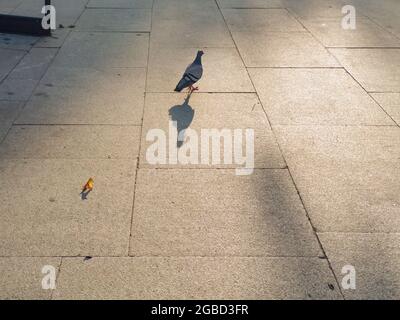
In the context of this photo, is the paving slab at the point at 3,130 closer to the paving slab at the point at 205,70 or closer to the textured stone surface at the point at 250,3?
the paving slab at the point at 205,70

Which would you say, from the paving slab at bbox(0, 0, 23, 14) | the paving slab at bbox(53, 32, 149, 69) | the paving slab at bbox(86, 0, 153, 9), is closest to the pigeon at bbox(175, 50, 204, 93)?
the paving slab at bbox(53, 32, 149, 69)

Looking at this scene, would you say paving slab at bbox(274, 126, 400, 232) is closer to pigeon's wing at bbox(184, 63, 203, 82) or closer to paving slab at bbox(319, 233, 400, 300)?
paving slab at bbox(319, 233, 400, 300)

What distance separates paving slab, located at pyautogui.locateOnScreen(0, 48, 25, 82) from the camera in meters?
5.82

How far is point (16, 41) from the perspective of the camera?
7016 millimetres

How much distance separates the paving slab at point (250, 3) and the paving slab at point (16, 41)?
455 centimetres

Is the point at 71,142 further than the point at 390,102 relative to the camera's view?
No

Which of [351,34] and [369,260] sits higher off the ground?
[351,34]

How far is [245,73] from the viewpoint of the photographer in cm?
604

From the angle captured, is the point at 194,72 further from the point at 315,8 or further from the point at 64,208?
the point at 315,8

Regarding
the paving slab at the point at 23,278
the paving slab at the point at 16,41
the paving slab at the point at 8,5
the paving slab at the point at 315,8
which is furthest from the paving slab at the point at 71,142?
the paving slab at the point at 315,8

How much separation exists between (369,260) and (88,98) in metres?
3.82

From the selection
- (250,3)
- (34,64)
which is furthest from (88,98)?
(250,3)
